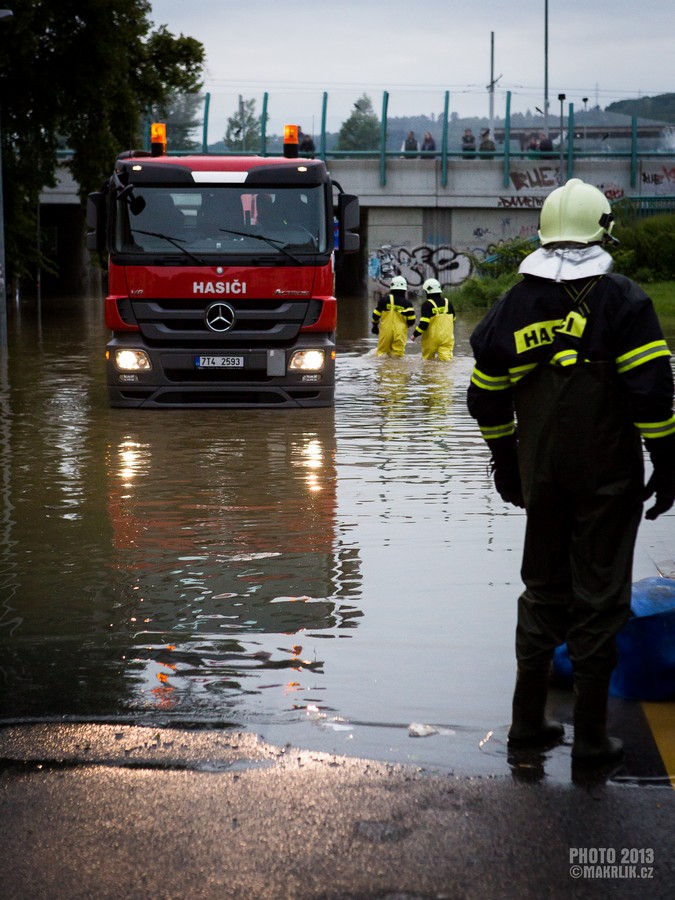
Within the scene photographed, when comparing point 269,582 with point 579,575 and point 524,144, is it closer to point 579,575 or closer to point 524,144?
point 579,575

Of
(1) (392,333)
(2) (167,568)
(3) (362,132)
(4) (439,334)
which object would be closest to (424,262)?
(3) (362,132)

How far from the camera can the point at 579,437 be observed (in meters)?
4.46

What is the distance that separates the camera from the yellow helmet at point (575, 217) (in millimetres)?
4613

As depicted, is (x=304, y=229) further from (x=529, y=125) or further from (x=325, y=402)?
(x=529, y=125)

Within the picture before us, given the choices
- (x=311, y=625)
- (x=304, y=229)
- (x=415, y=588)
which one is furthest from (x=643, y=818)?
(x=304, y=229)

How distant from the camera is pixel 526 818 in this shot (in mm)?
3947

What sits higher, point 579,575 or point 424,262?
point 424,262

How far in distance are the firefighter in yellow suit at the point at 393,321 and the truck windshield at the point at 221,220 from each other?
Result: 8013mm

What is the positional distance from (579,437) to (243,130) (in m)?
50.8

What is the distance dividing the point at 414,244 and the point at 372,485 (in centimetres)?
4740

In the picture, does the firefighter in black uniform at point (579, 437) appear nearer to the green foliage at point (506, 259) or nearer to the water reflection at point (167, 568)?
the water reflection at point (167, 568)

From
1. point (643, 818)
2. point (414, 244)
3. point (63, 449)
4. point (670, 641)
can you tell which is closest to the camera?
point (643, 818)

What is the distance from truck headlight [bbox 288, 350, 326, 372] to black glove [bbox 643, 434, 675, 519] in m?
10.8

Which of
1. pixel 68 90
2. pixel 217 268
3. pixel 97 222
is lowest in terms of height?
pixel 217 268
